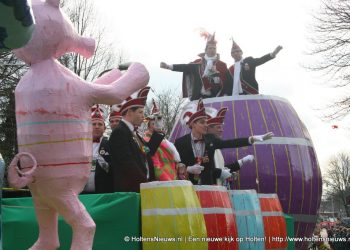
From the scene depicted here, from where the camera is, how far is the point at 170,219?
334 centimetres

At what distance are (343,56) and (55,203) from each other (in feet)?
29.0

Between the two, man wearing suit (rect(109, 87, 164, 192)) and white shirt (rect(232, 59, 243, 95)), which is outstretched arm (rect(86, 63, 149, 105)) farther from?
white shirt (rect(232, 59, 243, 95))

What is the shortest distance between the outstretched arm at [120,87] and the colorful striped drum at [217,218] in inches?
37.7

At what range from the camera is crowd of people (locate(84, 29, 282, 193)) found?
388 centimetres

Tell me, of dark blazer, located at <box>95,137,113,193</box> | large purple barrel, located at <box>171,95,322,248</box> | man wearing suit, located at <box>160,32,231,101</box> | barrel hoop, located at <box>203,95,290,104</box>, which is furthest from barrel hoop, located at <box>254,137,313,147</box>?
dark blazer, located at <box>95,137,113,193</box>

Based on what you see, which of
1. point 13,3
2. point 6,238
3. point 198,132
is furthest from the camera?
point 198,132

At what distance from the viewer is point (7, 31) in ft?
5.21

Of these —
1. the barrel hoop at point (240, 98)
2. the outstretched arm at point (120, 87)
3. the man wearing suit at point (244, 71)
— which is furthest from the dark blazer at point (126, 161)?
the man wearing suit at point (244, 71)

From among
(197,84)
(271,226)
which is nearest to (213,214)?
(271,226)

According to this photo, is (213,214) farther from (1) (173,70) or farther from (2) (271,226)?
(1) (173,70)

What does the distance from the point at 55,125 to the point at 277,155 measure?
512 cm

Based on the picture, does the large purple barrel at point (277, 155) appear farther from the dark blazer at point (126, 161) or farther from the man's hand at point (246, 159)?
the dark blazer at point (126, 161)

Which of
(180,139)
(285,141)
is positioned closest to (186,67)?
(285,141)

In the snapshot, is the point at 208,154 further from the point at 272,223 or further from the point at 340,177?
the point at 340,177
